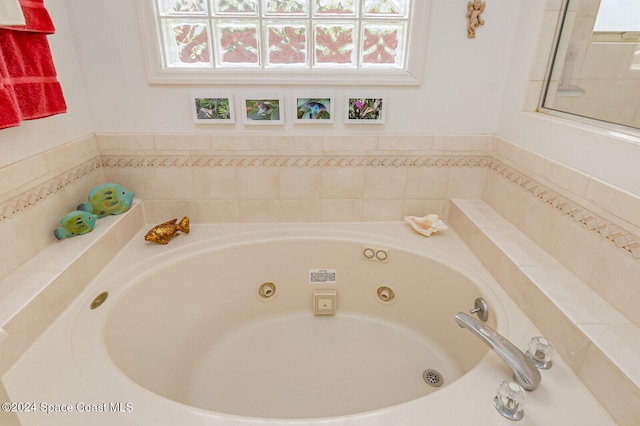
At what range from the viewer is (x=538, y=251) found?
4.41 ft

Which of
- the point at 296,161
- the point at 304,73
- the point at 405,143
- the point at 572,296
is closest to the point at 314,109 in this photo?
the point at 304,73

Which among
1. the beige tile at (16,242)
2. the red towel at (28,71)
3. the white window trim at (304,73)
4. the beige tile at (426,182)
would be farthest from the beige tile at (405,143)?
the beige tile at (16,242)

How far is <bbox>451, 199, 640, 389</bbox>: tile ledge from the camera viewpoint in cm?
86

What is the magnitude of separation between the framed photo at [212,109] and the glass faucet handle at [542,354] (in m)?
1.44

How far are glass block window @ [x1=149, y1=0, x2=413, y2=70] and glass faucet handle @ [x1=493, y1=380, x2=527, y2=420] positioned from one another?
4.43 feet

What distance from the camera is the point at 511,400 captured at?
0.84 m

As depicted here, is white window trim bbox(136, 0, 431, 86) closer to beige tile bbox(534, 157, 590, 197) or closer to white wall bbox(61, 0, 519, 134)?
white wall bbox(61, 0, 519, 134)

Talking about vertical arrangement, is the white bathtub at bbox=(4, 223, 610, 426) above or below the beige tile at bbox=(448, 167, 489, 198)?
below

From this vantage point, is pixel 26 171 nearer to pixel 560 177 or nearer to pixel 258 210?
pixel 258 210

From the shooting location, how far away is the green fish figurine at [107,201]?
1.52 metres

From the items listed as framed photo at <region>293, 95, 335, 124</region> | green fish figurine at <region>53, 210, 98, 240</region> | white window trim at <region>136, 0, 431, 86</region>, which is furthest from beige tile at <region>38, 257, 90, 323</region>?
framed photo at <region>293, 95, 335, 124</region>

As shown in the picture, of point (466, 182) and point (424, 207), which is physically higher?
point (466, 182)

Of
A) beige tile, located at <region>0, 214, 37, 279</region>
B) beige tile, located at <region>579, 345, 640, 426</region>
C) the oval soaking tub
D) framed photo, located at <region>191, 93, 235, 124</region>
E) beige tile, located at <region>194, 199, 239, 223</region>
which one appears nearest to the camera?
beige tile, located at <region>579, 345, 640, 426</region>

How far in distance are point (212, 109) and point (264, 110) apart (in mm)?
235
